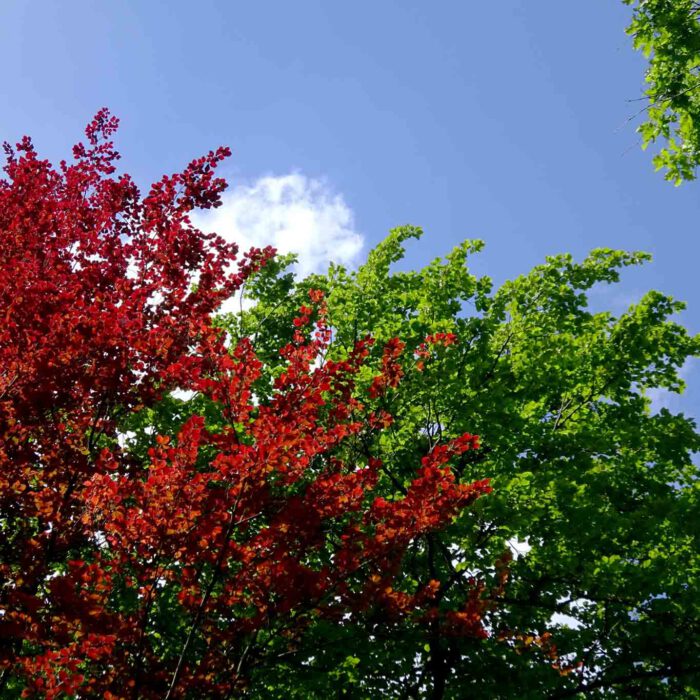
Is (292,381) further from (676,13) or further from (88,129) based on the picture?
(676,13)

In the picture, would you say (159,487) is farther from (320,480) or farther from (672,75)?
(672,75)

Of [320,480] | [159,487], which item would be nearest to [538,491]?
[320,480]

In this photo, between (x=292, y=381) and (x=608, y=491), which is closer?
(x=292, y=381)

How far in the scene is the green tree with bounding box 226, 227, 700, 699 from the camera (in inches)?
277

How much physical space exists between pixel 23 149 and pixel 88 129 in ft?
3.27

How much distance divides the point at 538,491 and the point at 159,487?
5.46 meters

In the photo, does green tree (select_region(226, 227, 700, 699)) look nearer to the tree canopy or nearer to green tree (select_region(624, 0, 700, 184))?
the tree canopy

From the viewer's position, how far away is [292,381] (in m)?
4.85

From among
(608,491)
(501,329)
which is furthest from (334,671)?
(501,329)

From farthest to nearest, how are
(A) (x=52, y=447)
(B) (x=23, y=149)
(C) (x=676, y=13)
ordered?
1. (B) (x=23, y=149)
2. (C) (x=676, y=13)
3. (A) (x=52, y=447)

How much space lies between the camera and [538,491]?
750 centimetres

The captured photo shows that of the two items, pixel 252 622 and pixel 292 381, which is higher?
pixel 292 381

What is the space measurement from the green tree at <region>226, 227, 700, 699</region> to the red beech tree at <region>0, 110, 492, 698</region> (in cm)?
101

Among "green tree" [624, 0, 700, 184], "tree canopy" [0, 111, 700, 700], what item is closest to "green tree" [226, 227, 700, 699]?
"tree canopy" [0, 111, 700, 700]
